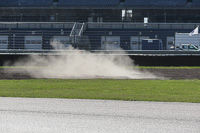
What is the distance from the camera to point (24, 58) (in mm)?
18578

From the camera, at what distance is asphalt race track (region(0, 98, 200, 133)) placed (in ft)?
16.0

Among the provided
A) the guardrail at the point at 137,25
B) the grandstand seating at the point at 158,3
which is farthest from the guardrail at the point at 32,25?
the grandstand seating at the point at 158,3

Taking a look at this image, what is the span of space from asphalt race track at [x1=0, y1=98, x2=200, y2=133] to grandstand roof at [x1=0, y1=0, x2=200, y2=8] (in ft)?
139

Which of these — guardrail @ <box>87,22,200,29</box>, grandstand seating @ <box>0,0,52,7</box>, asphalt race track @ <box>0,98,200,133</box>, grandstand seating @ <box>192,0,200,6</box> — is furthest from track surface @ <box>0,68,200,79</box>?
grandstand seating @ <box>192,0,200,6</box>

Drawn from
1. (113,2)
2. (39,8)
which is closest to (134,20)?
(113,2)

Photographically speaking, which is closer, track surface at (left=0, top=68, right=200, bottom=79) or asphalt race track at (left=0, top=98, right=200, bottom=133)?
asphalt race track at (left=0, top=98, right=200, bottom=133)

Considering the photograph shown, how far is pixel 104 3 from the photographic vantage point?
49750 millimetres

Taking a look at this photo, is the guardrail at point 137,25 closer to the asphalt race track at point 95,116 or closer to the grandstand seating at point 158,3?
the grandstand seating at point 158,3

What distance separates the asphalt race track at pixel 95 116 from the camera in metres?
4.88

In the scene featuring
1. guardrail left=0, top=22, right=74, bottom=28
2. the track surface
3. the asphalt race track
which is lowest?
the asphalt race track

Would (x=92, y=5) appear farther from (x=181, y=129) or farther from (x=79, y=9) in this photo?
(x=181, y=129)

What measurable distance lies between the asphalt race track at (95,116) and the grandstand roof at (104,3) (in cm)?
4250

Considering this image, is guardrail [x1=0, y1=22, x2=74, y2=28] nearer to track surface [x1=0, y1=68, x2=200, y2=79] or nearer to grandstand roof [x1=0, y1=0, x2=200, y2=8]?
grandstand roof [x1=0, y1=0, x2=200, y2=8]

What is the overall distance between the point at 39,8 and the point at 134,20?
45.1 ft
